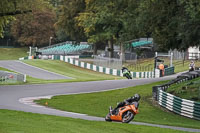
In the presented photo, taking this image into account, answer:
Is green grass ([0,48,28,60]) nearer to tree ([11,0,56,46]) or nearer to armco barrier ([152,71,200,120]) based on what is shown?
tree ([11,0,56,46])

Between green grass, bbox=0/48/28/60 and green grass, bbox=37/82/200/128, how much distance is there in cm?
6314

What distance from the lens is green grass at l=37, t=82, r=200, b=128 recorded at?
20.0 meters

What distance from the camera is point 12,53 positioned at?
93.7m

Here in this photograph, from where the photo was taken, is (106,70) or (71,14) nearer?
(106,70)

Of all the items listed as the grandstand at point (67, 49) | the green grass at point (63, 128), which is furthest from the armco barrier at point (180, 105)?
the grandstand at point (67, 49)

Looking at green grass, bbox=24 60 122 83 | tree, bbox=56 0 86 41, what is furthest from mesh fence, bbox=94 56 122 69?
tree, bbox=56 0 86 41

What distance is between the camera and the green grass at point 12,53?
89.8 metres

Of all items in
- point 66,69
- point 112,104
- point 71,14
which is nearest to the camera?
point 112,104

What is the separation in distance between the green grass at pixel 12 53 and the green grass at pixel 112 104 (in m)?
63.1

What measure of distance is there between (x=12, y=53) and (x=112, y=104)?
72.1 m

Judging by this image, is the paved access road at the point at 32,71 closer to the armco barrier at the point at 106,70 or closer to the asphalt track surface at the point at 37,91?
the armco barrier at the point at 106,70

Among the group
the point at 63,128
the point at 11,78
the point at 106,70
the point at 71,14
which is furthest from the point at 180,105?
the point at 71,14

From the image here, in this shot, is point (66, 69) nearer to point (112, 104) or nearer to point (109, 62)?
point (109, 62)

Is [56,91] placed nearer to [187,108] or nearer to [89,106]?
[89,106]
